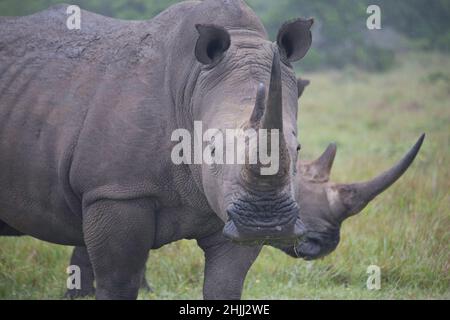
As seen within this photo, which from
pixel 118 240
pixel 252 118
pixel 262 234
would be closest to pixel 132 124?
pixel 118 240

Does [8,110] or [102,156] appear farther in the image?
[8,110]

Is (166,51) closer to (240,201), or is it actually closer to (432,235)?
(240,201)

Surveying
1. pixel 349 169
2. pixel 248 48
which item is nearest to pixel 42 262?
pixel 248 48

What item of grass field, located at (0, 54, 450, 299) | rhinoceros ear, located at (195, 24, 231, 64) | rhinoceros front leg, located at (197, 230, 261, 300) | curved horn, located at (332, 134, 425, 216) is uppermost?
rhinoceros ear, located at (195, 24, 231, 64)

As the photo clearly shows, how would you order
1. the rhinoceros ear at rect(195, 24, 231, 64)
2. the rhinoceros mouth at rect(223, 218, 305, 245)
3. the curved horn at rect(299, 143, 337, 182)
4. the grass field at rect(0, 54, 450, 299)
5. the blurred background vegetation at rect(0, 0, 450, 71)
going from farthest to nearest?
the blurred background vegetation at rect(0, 0, 450, 71) → the grass field at rect(0, 54, 450, 299) → the curved horn at rect(299, 143, 337, 182) → the rhinoceros ear at rect(195, 24, 231, 64) → the rhinoceros mouth at rect(223, 218, 305, 245)

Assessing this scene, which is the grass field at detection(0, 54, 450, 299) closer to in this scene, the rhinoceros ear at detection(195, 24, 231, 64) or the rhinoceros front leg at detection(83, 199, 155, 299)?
the rhinoceros front leg at detection(83, 199, 155, 299)

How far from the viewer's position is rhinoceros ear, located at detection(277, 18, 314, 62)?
4496 millimetres

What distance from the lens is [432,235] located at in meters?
7.19

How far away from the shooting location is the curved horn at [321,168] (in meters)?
6.36

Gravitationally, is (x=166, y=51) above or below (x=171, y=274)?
above

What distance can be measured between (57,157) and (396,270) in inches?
123

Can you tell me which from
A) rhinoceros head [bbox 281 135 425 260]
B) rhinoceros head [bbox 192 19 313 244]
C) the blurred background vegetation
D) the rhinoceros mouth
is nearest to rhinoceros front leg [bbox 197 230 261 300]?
rhinoceros head [bbox 192 19 313 244]

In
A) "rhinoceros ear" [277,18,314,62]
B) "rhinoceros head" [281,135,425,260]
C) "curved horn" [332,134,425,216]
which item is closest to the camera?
"rhinoceros ear" [277,18,314,62]

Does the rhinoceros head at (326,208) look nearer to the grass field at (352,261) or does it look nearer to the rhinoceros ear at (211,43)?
the grass field at (352,261)
